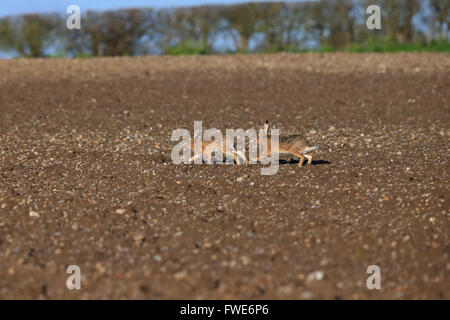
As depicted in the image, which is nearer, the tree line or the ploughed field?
the ploughed field

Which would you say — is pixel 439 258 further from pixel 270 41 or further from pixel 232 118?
pixel 270 41

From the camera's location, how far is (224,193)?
6.60 m

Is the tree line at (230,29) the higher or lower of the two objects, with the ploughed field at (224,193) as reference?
higher

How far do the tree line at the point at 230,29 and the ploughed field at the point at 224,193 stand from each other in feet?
15.3

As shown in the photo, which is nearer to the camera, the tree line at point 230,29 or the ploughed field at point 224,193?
the ploughed field at point 224,193

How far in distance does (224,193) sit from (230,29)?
1219 cm

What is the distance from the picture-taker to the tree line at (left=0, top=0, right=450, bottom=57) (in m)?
16.9

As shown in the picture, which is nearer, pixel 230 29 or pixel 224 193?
pixel 224 193

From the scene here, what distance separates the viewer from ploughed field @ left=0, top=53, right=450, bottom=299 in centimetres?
477

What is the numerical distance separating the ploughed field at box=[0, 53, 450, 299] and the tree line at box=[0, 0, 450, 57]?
15.3 feet

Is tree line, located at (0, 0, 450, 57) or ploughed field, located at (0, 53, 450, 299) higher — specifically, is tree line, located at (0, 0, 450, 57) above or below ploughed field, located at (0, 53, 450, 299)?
above

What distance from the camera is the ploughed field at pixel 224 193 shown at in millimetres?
4773
